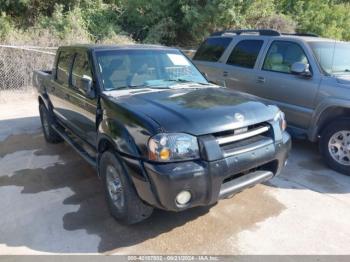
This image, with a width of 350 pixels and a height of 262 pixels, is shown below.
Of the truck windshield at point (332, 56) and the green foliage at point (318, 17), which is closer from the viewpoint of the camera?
the truck windshield at point (332, 56)

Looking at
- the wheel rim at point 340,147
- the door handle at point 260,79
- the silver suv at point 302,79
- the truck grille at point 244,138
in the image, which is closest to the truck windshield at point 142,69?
the truck grille at point 244,138

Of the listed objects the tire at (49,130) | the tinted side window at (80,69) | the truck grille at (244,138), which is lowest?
the tire at (49,130)

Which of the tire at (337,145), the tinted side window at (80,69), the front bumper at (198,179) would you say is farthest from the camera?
the tire at (337,145)

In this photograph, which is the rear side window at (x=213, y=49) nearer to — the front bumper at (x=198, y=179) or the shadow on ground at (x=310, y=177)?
the shadow on ground at (x=310, y=177)

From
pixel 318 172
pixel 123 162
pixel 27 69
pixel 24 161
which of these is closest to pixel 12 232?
pixel 123 162

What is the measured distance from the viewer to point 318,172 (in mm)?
4590

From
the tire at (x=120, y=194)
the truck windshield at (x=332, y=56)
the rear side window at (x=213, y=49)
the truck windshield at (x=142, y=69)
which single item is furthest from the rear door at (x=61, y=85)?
the truck windshield at (x=332, y=56)

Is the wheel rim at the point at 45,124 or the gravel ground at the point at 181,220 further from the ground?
the wheel rim at the point at 45,124

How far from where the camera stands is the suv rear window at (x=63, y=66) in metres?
4.68

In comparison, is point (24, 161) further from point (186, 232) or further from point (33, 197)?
point (186, 232)

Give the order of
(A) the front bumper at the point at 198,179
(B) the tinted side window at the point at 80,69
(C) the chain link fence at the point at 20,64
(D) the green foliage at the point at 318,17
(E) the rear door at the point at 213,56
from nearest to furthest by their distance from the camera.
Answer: (A) the front bumper at the point at 198,179, (B) the tinted side window at the point at 80,69, (E) the rear door at the point at 213,56, (C) the chain link fence at the point at 20,64, (D) the green foliage at the point at 318,17

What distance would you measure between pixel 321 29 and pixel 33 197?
618 inches

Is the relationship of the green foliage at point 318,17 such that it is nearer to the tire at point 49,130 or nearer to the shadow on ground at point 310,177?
the shadow on ground at point 310,177

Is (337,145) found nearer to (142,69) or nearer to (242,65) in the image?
(242,65)
